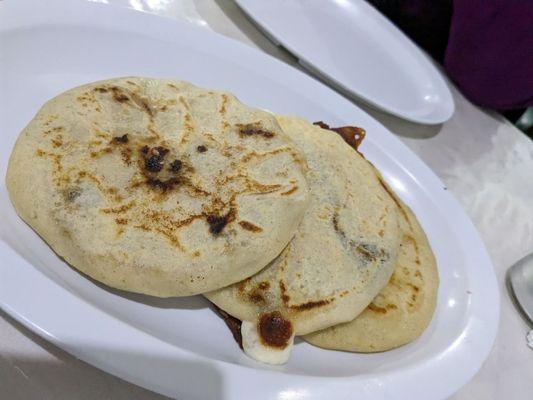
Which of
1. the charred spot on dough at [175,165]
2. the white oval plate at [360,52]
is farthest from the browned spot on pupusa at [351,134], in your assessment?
the charred spot on dough at [175,165]

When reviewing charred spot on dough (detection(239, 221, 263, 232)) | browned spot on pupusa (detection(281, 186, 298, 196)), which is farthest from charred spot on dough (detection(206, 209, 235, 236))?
browned spot on pupusa (detection(281, 186, 298, 196))

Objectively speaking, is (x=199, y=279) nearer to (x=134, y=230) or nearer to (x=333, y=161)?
(x=134, y=230)

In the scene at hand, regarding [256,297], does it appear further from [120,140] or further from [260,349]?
[120,140]

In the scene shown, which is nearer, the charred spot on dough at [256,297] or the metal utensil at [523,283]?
the charred spot on dough at [256,297]

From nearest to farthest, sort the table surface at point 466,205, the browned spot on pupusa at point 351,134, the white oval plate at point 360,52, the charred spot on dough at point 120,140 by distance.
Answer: the table surface at point 466,205, the charred spot on dough at point 120,140, the browned spot on pupusa at point 351,134, the white oval plate at point 360,52

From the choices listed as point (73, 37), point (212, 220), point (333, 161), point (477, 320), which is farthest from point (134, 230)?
point (477, 320)

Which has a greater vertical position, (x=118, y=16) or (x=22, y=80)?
(x=118, y=16)

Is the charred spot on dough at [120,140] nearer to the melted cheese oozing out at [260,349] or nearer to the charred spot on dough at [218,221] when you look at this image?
the charred spot on dough at [218,221]
